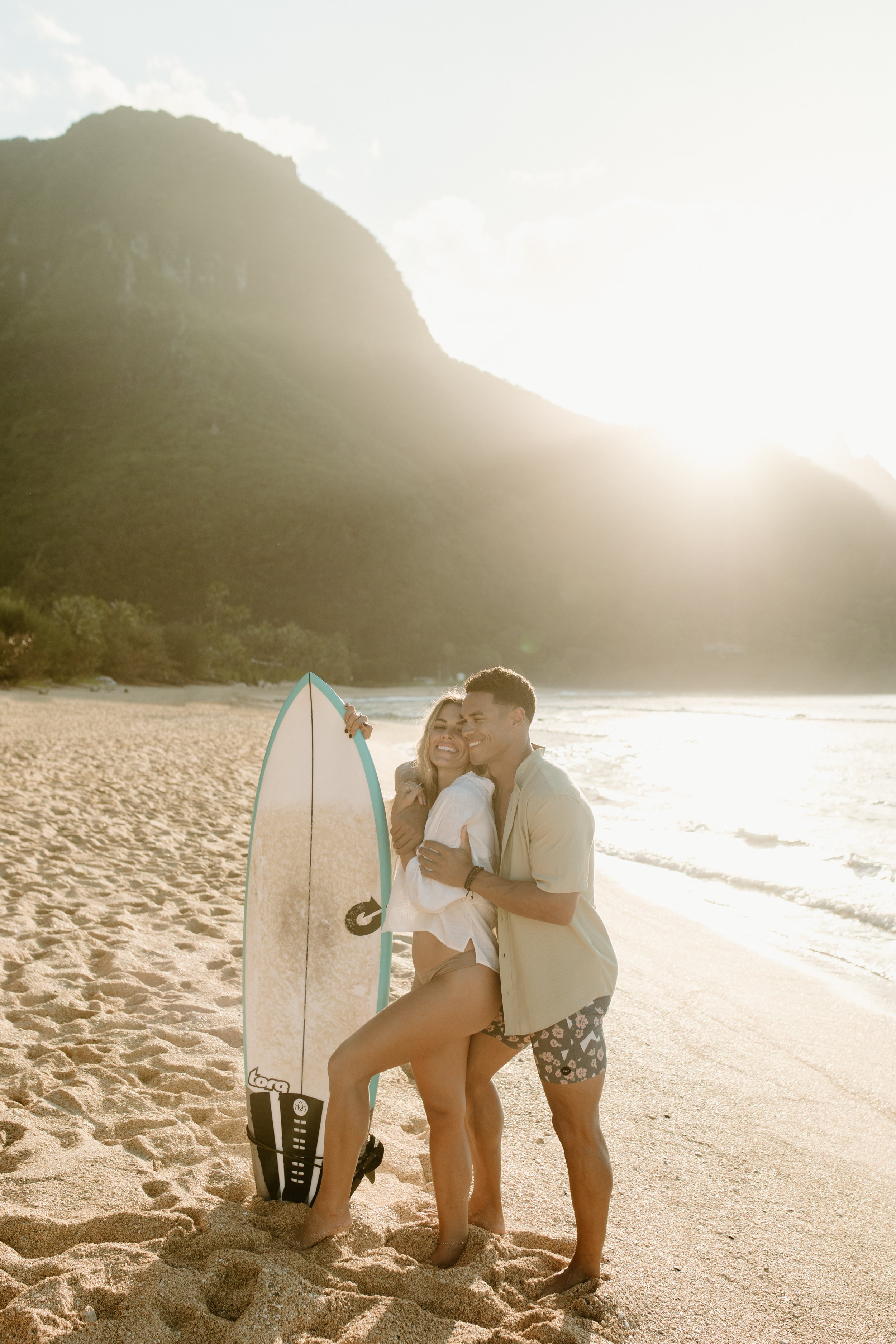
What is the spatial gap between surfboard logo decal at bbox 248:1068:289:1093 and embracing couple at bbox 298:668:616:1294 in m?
0.49

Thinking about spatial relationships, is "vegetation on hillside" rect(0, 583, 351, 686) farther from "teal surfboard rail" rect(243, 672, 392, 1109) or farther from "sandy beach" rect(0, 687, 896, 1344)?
"teal surfboard rail" rect(243, 672, 392, 1109)

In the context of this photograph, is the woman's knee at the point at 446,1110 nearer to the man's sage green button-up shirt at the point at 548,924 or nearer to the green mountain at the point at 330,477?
the man's sage green button-up shirt at the point at 548,924

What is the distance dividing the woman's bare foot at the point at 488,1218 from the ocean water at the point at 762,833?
164 centimetres

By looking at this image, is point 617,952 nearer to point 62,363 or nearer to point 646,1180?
point 646,1180

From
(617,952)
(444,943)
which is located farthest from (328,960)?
(617,952)

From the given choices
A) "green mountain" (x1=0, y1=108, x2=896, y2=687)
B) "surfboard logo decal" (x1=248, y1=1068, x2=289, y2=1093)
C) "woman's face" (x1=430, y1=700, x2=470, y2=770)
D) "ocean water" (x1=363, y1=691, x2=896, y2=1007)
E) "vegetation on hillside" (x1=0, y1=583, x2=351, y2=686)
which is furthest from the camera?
"green mountain" (x1=0, y1=108, x2=896, y2=687)

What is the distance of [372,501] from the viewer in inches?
2771

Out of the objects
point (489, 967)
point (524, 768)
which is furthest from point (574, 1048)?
point (524, 768)

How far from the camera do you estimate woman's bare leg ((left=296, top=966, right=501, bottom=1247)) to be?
1901 mm

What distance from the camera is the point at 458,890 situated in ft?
6.31

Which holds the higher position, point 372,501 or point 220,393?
point 220,393

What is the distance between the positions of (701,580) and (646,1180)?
94.3m

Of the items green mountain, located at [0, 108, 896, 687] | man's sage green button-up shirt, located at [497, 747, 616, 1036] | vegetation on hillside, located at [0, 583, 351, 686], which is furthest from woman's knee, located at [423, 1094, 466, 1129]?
green mountain, located at [0, 108, 896, 687]

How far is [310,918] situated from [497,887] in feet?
3.57
